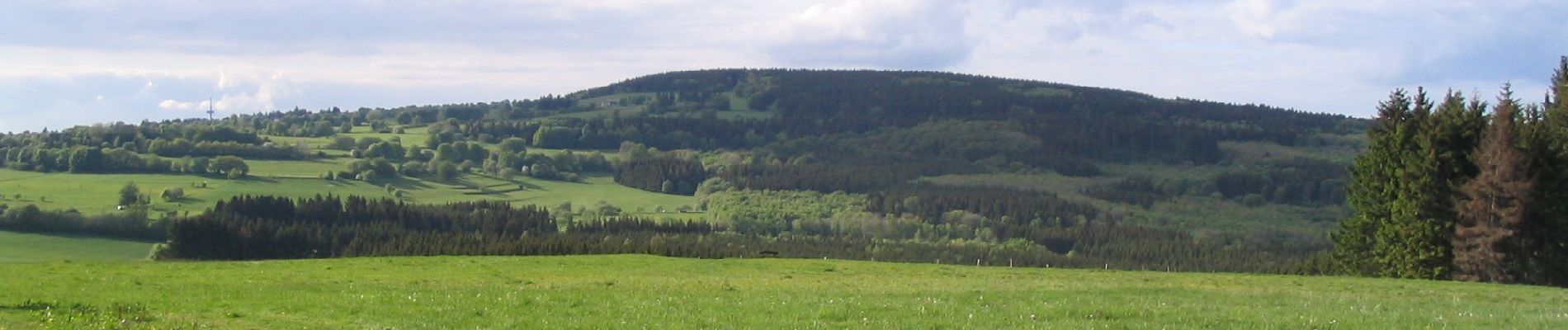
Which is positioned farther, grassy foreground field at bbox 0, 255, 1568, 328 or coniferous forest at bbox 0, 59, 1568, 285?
coniferous forest at bbox 0, 59, 1568, 285

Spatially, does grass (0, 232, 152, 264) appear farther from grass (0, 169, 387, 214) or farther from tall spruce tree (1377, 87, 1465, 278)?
tall spruce tree (1377, 87, 1465, 278)

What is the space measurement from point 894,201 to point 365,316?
12069 centimetres

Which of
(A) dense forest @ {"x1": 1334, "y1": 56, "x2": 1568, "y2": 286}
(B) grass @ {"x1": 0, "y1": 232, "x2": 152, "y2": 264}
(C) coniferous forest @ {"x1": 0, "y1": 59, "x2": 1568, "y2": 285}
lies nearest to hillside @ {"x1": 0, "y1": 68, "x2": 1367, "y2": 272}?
(C) coniferous forest @ {"x1": 0, "y1": 59, "x2": 1568, "y2": 285}

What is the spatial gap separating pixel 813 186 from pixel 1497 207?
112421 millimetres

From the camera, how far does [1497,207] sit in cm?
4888

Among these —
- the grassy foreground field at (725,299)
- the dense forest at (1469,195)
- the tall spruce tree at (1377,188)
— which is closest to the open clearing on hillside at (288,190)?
the grassy foreground field at (725,299)

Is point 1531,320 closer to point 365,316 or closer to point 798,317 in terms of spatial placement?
point 798,317

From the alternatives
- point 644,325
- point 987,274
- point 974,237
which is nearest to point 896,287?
point 987,274

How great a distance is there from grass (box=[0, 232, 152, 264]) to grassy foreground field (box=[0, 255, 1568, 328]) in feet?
148

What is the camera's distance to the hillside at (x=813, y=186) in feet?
346

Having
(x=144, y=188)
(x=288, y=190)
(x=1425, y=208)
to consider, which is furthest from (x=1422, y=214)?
(x=144, y=188)

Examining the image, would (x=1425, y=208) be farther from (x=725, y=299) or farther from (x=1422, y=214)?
(x=725, y=299)

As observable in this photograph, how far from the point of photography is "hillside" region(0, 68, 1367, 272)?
105500 millimetres

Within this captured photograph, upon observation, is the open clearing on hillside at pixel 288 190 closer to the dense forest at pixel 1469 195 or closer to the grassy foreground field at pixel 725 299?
the grassy foreground field at pixel 725 299
